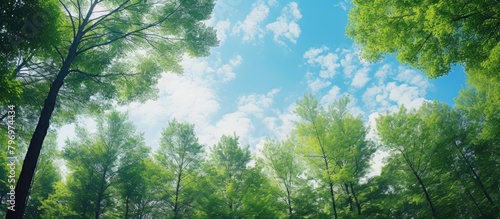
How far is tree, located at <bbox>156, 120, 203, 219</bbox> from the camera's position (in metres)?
16.1

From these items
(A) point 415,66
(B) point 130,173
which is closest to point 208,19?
(A) point 415,66

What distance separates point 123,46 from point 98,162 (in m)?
10.8

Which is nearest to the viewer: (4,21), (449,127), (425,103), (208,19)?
(4,21)

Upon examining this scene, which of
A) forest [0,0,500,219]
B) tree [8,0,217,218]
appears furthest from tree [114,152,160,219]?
tree [8,0,217,218]

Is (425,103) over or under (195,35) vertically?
over

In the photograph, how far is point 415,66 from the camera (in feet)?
31.7

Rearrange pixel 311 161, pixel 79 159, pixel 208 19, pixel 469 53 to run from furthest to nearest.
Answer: pixel 79 159 → pixel 311 161 → pixel 208 19 → pixel 469 53

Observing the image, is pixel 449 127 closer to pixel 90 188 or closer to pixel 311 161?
pixel 311 161

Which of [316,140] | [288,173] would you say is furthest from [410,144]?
[288,173]

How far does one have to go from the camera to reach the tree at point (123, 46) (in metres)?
9.01

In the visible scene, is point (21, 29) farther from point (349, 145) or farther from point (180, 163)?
point (349, 145)

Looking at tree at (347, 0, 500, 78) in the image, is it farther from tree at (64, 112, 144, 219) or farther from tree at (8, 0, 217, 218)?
tree at (64, 112, 144, 219)

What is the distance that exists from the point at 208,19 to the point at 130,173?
1162cm

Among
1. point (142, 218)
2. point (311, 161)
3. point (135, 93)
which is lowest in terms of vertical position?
point (142, 218)
